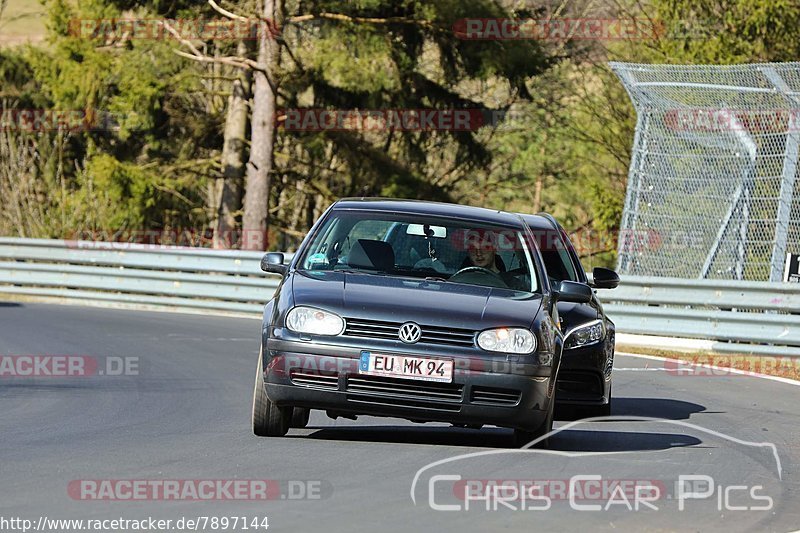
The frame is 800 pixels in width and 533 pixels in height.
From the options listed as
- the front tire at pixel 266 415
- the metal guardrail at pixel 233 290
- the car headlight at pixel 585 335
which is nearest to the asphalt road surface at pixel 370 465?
the front tire at pixel 266 415

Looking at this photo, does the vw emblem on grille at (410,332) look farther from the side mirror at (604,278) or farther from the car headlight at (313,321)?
the side mirror at (604,278)

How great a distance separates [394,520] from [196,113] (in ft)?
104

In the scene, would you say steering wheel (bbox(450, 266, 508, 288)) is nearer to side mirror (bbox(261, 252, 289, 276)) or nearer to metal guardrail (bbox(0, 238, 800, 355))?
side mirror (bbox(261, 252, 289, 276))

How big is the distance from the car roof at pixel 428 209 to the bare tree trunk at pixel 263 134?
19093mm

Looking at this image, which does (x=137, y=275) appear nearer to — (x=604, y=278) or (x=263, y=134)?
(x=263, y=134)

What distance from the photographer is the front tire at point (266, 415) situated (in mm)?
8500

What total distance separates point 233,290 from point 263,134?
7.43 metres

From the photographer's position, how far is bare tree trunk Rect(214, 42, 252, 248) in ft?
112

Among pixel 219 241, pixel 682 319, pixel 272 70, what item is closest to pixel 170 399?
pixel 682 319

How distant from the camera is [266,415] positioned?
338 inches

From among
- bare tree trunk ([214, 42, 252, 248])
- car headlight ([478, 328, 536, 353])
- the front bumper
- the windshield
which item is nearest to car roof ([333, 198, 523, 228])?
the windshield

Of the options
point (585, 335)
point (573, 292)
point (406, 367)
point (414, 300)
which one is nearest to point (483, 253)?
point (573, 292)

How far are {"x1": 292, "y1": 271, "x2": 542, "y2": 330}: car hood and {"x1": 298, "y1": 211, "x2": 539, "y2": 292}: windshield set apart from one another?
210 mm

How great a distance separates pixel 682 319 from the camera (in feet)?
61.5
